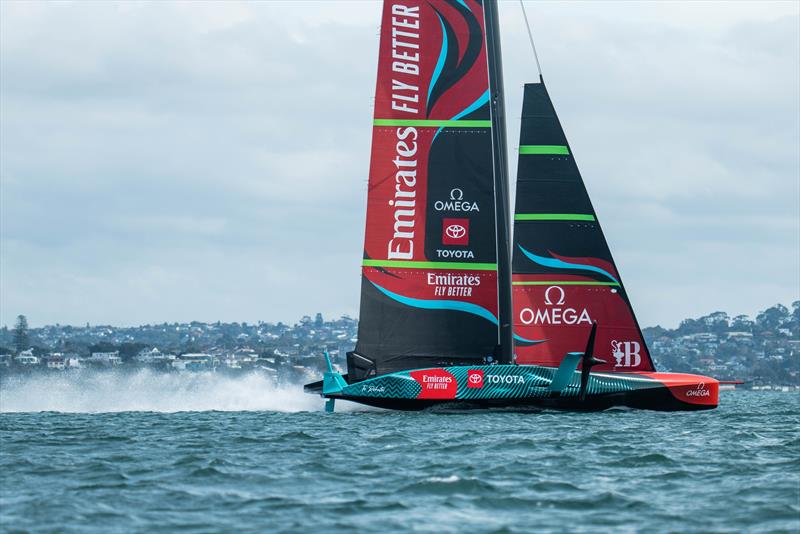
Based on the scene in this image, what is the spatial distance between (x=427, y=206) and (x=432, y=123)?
1882 mm

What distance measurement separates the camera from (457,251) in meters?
32.4

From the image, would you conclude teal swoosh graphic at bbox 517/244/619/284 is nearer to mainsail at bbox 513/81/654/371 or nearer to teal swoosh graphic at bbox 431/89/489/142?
mainsail at bbox 513/81/654/371

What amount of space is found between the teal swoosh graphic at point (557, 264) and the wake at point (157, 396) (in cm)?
726

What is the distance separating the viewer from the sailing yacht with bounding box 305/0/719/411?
3225cm

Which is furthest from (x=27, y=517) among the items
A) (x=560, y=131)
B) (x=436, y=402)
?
(x=560, y=131)

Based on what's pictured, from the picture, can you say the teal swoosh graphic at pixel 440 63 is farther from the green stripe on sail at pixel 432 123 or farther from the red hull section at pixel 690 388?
the red hull section at pixel 690 388

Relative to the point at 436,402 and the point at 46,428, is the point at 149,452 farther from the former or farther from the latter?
the point at 436,402

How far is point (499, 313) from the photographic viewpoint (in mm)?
32531

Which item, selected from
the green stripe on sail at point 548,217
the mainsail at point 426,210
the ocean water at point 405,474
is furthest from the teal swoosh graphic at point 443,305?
the green stripe on sail at point 548,217

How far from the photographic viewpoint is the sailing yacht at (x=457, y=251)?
1270 inches

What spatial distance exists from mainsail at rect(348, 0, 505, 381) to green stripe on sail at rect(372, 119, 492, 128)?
0.07 ft

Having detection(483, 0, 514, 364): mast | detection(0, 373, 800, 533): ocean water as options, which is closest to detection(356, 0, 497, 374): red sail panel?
detection(483, 0, 514, 364): mast

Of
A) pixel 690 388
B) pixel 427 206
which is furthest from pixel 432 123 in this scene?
pixel 690 388

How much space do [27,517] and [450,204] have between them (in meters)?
17.7
